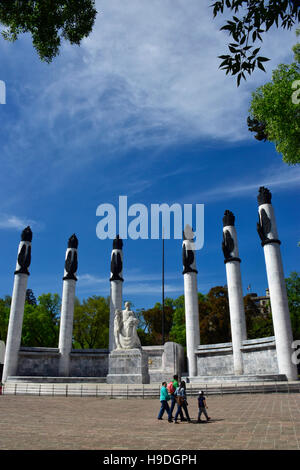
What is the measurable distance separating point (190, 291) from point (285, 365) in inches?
472

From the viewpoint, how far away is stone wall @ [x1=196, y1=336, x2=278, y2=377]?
26.4m

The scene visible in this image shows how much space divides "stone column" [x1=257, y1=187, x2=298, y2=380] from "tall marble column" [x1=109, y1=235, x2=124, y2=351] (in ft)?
54.4

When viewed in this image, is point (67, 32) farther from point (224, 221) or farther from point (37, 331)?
point (37, 331)

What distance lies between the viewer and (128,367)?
74.6 ft

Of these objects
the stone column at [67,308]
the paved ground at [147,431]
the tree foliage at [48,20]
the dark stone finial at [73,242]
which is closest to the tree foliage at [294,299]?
the stone column at [67,308]

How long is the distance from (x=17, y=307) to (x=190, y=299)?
1802 centimetres

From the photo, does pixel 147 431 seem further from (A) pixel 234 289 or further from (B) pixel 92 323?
(B) pixel 92 323

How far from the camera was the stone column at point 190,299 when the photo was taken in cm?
3191

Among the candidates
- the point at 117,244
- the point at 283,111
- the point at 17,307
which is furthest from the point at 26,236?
the point at 283,111

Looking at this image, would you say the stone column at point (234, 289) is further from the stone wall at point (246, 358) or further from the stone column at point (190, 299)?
the stone column at point (190, 299)

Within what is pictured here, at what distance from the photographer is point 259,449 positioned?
589cm

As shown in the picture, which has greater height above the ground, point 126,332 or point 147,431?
point 126,332

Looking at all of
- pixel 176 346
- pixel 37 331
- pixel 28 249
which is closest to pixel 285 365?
pixel 176 346

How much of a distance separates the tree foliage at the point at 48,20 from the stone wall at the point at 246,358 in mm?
25329
